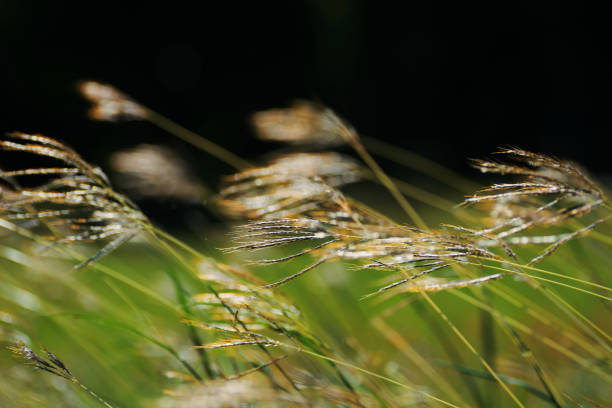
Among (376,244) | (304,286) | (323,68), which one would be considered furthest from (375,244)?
(323,68)

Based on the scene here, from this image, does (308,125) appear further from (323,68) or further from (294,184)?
(323,68)

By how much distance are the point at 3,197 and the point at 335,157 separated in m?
0.80

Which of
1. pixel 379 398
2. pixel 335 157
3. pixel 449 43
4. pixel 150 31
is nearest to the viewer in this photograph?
pixel 379 398

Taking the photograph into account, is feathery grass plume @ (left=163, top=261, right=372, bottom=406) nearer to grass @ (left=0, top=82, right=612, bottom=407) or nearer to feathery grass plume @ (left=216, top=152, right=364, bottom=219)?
grass @ (left=0, top=82, right=612, bottom=407)

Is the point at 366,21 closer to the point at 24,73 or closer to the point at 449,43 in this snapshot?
the point at 449,43

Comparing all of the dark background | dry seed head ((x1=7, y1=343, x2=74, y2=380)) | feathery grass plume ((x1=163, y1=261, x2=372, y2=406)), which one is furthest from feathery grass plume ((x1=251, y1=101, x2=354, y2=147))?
the dark background

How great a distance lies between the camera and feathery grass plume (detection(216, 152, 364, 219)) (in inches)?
37.5

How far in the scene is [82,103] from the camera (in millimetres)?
8008

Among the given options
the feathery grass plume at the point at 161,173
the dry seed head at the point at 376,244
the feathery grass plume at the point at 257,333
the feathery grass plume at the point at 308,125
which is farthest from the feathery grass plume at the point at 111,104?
the dry seed head at the point at 376,244

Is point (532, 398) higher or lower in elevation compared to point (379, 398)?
lower

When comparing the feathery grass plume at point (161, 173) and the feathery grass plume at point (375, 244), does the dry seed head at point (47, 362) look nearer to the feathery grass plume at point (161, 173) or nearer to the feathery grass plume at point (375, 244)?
the feathery grass plume at point (375, 244)

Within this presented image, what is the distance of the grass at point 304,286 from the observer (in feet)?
2.50

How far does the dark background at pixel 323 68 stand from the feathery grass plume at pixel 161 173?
16.3ft

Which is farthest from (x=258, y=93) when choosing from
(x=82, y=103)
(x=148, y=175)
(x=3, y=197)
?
(x=3, y=197)
